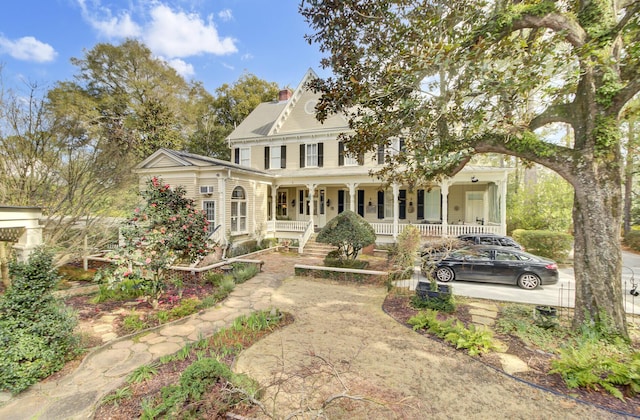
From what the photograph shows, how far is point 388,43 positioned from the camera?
575 centimetres

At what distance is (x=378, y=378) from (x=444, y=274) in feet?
21.0

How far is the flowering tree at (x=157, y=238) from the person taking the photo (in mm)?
6023

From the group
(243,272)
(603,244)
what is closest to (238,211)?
(243,272)

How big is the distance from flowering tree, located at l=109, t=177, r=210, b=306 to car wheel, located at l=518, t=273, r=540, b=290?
939 cm

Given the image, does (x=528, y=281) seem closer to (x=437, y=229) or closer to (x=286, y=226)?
(x=437, y=229)

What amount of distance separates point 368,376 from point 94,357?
14.2 ft

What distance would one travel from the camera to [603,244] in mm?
4648

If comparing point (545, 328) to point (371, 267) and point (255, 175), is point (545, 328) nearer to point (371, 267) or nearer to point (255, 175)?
point (371, 267)

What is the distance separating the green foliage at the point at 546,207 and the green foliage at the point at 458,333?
13151mm

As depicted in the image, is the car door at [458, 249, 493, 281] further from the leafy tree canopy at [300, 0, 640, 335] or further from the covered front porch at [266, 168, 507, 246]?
the covered front porch at [266, 168, 507, 246]

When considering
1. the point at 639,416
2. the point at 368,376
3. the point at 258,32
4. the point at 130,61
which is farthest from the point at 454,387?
the point at 130,61

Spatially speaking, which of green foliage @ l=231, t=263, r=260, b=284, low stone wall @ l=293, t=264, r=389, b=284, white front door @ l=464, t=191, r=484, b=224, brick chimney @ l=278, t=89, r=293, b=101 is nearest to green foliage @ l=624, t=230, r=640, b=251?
white front door @ l=464, t=191, r=484, b=224

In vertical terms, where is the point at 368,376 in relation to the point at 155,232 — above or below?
below

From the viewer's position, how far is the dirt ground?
3.19m
